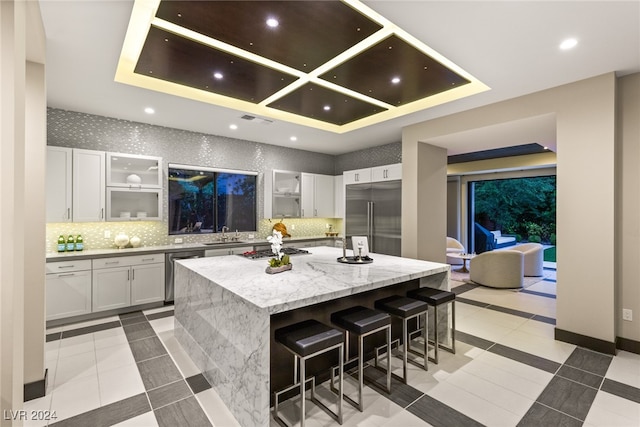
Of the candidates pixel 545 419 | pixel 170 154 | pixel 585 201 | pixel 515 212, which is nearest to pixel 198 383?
pixel 545 419

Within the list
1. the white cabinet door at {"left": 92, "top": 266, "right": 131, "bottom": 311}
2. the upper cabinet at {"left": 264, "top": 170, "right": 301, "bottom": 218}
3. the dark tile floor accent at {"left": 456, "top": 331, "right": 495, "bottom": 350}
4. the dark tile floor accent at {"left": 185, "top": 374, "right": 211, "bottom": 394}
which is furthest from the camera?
the upper cabinet at {"left": 264, "top": 170, "right": 301, "bottom": 218}

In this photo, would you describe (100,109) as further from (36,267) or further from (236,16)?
(236,16)

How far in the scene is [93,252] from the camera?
4246 millimetres

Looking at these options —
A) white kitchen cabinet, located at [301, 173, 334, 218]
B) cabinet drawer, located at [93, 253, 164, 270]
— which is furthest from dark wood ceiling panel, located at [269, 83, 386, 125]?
cabinet drawer, located at [93, 253, 164, 270]

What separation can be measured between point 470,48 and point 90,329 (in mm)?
5445

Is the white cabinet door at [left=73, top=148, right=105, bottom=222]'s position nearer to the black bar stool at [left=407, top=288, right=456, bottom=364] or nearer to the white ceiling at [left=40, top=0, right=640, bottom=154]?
the white ceiling at [left=40, top=0, right=640, bottom=154]

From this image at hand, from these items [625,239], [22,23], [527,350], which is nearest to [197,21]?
[22,23]

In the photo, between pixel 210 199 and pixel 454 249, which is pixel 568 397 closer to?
pixel 210 199

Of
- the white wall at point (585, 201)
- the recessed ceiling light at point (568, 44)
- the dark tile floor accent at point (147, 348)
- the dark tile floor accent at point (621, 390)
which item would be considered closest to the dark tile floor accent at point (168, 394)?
the dark tile floor accent at point (147, 348)

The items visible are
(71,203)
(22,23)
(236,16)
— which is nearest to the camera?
(22,23)

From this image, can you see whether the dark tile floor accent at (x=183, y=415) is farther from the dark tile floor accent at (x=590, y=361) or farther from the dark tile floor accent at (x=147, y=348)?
the dark tile floor accent at (x=590, y=361)

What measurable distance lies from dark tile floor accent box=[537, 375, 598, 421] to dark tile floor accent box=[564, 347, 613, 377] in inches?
16.3

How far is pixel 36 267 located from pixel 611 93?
581 cm

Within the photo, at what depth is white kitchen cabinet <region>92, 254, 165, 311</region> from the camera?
422 cm
